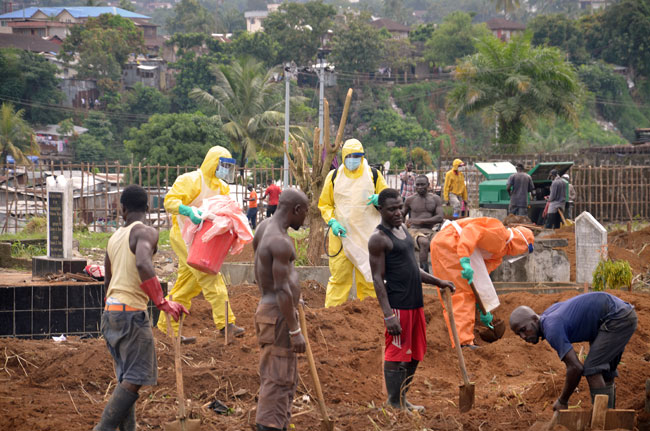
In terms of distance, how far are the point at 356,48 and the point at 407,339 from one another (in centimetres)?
5283

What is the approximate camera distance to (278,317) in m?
5.07

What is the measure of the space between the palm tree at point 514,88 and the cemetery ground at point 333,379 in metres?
26.1

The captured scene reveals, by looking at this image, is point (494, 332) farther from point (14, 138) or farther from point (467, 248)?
point (14, 138)

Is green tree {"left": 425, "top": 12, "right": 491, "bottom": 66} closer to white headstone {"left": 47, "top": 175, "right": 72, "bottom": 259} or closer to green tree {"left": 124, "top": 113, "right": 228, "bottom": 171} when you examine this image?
green tree {"left": 124, "top": 113, "right": 228, "bottom": 171}

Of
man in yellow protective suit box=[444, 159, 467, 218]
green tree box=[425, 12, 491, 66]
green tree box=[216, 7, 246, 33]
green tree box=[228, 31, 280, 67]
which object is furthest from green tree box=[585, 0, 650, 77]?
man in yellow protective suit box=[444, 159, 467, 218]

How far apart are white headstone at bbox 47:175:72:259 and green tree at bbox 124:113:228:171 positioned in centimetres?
2352

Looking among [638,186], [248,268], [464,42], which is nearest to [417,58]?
[464,42]

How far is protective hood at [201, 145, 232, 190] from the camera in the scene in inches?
342

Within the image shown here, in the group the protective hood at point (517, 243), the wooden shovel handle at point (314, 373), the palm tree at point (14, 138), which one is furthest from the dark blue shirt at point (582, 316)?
the palm tree at point (14, 138)

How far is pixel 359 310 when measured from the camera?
941cm

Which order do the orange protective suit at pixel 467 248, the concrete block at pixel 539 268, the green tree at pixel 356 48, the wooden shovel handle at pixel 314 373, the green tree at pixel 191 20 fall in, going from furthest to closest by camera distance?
the green tree at pixel 191 20 < the green tree at pixel 356 48 < the concrete block at pixel 539 268 < the orange protective suit at pixel 467 248 < the wooden shovel handle at pixel 314 373

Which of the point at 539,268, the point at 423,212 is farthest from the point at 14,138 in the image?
the point at 539,268

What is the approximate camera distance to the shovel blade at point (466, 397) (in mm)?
6027

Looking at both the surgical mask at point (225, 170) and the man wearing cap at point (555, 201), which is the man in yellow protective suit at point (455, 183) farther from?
the surgical mask at point (225, 170)
